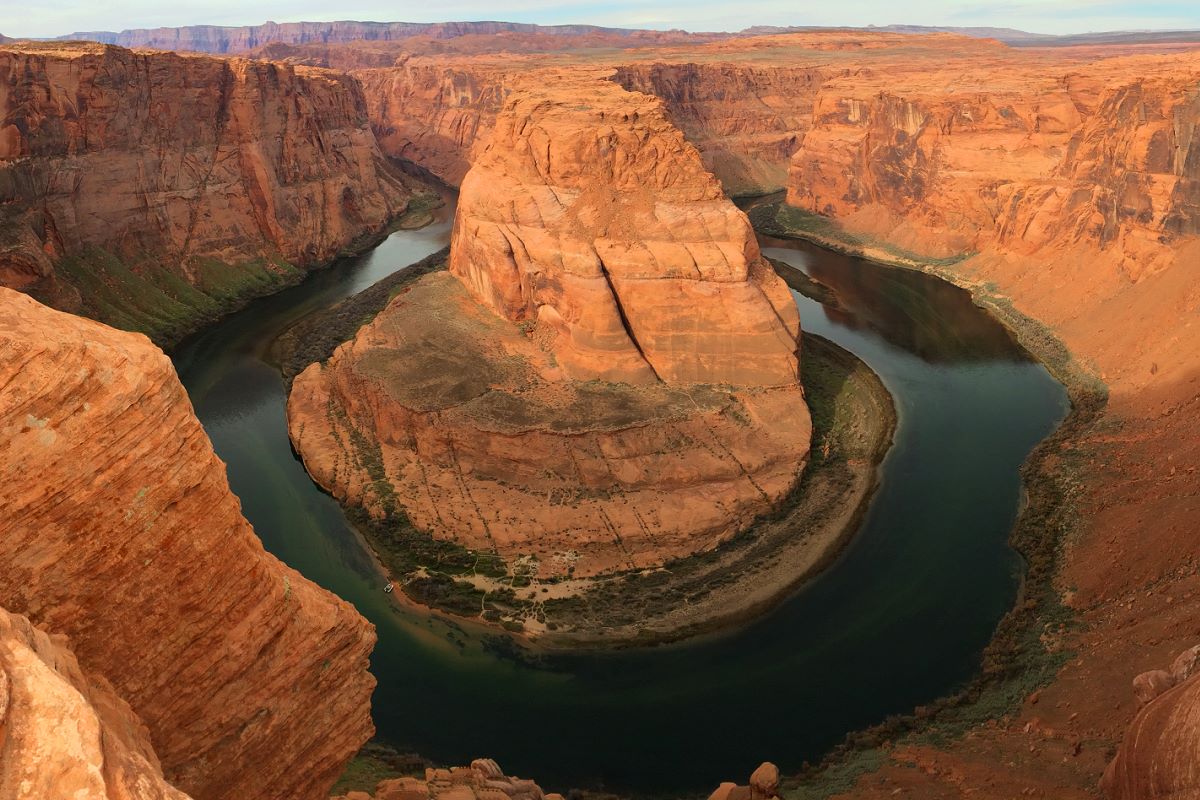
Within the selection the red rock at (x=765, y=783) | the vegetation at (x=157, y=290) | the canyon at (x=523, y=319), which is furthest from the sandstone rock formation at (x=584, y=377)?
the vegetation at (x=157, y=290)

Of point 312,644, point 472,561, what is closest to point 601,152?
point 472,561

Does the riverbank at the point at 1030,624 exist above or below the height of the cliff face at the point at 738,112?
below

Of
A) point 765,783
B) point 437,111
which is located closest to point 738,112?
point 437,111

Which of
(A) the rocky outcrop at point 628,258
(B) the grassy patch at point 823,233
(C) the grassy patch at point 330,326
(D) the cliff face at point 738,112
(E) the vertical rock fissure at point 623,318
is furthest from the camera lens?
(D) the cliff face at point 738,112

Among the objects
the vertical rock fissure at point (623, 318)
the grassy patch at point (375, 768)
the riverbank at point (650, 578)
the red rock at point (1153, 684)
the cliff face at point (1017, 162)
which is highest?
the cliff face at point (1017, 162)

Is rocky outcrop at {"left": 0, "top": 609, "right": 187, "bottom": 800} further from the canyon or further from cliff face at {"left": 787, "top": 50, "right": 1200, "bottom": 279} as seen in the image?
cliff face at {"left": 787, "top": 50, "right": 1200, "bottom": 279}

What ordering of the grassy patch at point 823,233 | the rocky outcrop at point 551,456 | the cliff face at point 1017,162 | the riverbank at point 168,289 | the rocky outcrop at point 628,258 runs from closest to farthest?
the rocky outcrop at point 551,456 < the rocky outcrop at point 628,258 < the cliff face at point 1017,162 < the riverbank at point 168,289 < the grassy patch at point 823,233

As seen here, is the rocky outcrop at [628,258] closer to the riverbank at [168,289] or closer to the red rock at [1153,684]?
the red rock at [1153,684]
